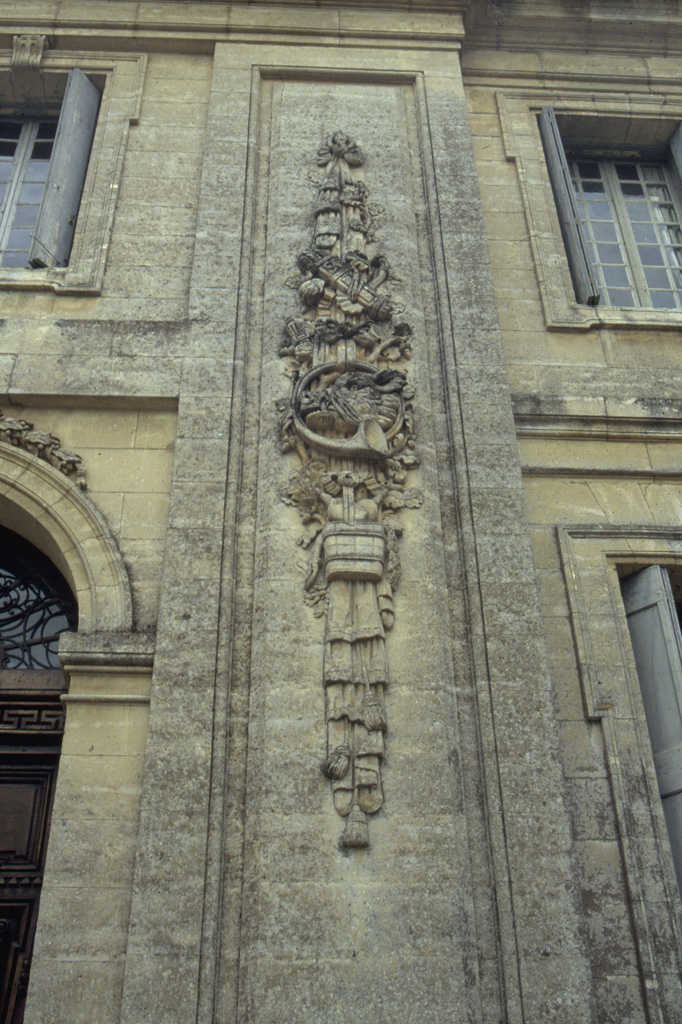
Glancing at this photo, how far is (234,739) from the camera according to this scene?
15.7ft

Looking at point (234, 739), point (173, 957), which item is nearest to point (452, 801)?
point (234, 739)

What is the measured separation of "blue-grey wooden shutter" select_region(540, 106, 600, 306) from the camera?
713 centimetres

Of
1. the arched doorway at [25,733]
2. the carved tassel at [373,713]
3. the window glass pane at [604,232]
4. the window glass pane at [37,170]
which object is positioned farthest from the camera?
the window glass pane at [604,232]

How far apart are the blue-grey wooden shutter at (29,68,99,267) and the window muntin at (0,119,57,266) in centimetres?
35

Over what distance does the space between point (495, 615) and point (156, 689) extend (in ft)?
6.10

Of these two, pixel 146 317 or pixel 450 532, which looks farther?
pixel 146 317

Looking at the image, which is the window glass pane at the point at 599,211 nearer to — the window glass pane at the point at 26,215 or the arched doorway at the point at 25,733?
the window glass pane at the point at 26,215

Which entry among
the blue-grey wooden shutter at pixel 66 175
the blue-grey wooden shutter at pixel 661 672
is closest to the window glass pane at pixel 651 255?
the blue-grey wooden shutter at pixel 661 672

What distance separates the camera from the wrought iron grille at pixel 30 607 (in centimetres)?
587

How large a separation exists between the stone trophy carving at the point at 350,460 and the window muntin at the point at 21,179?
242cm

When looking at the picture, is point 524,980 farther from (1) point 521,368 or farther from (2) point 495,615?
(1) point 521,368

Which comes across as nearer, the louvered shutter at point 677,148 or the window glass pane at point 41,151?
the window glass pane at point 41,151

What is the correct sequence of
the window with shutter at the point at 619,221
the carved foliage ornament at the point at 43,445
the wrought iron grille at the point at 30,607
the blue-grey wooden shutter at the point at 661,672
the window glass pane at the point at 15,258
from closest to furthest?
the blue-grey wooden shutter at the point at 661,672
the carved foliage ornament at the point at 43,445
the wrought iron grille at the point at 30,607
the window glass pane at the point at 15,258
the window with shutter at the point at 619,221

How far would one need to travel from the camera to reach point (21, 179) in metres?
7.77
